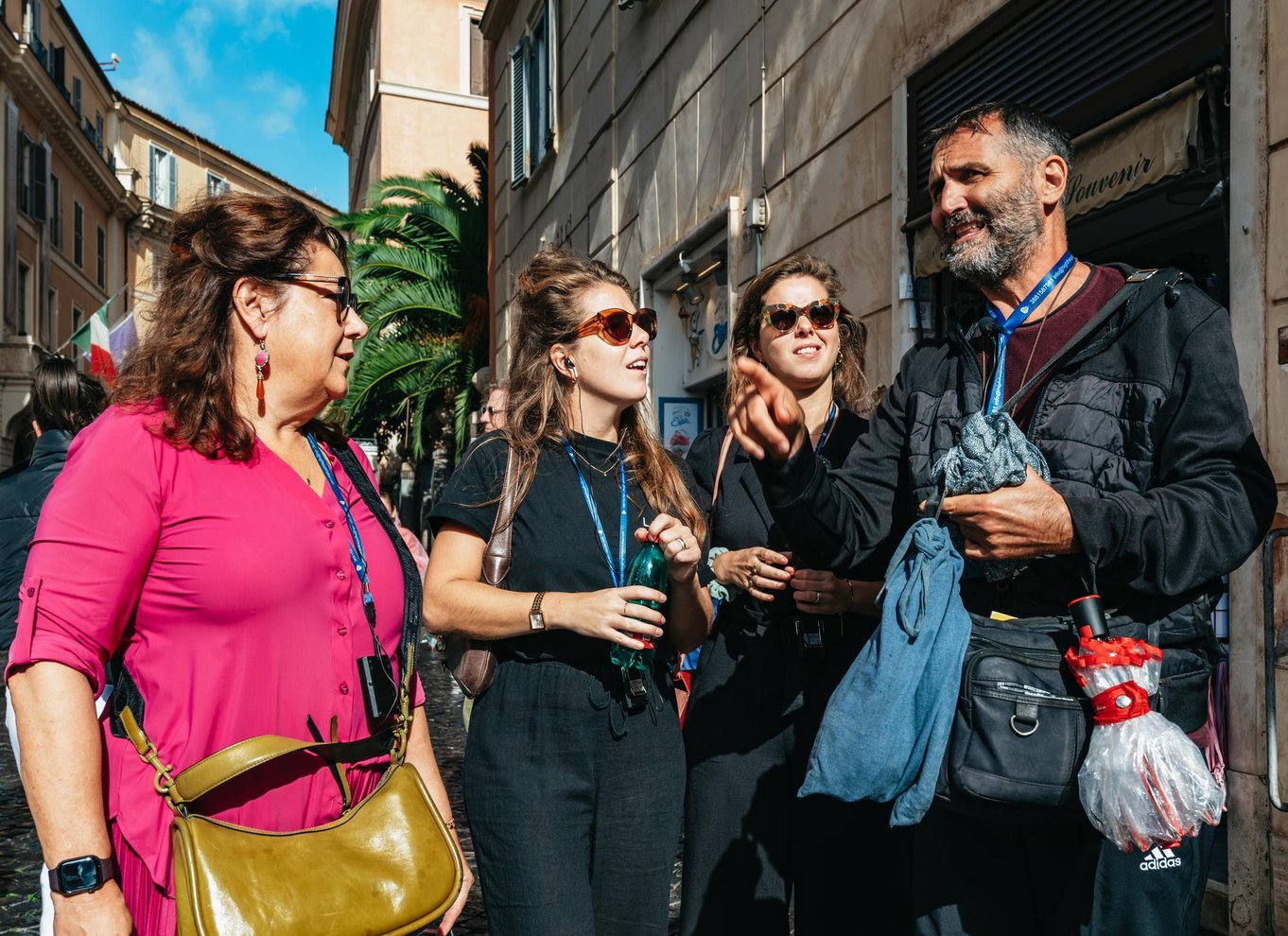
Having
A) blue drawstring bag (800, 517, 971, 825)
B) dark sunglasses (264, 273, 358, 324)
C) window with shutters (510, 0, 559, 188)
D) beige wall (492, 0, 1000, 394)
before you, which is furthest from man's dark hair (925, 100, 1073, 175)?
window with shutters (510, 0, 559, 188)

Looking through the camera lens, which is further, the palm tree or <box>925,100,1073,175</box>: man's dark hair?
the palm tree

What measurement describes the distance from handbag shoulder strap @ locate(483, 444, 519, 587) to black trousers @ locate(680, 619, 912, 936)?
0.77 m

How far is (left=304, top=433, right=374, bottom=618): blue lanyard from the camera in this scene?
216 cm

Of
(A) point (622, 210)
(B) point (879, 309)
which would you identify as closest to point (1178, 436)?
(B) point (879, 309)

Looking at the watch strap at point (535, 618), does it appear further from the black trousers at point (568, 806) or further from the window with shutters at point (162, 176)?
the window with shutters at point (162, 176)

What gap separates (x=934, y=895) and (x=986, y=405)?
3.17 feet

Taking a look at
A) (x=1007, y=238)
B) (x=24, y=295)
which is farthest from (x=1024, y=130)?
(x=24, y=295)

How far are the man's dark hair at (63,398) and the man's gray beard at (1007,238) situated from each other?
3670 millimetres

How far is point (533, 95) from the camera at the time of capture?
1440 cm

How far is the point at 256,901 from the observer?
70.7 inches

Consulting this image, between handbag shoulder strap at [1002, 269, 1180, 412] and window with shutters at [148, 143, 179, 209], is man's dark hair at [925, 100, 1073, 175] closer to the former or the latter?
handbag shoulder strap at [1002, 269, 1180, 412]

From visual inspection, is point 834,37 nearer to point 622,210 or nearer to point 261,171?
point 622,210

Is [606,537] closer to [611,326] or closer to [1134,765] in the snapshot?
[611,326]


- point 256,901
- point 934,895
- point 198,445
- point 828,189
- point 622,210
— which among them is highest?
point 622,210
